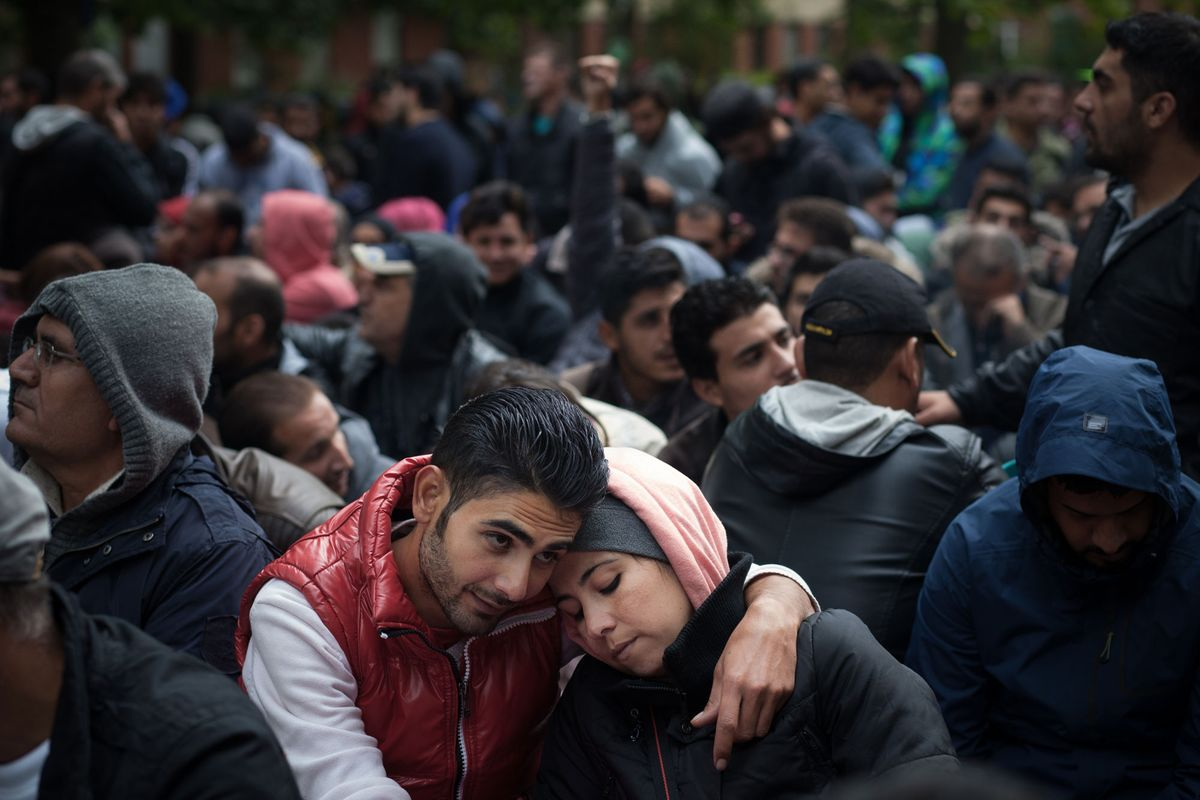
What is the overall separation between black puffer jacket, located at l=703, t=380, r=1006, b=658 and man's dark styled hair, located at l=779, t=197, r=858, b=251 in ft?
9.06

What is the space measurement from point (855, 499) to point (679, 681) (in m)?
0.89

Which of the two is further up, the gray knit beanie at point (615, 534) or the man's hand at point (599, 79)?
the gray knit beanie at point (615, 534)

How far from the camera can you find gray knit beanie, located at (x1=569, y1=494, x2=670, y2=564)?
2822 millimetres

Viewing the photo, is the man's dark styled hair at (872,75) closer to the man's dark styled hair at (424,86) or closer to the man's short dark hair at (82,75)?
the man's dark styled hair at (424,86)

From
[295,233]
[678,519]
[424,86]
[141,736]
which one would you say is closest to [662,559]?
[678,519]

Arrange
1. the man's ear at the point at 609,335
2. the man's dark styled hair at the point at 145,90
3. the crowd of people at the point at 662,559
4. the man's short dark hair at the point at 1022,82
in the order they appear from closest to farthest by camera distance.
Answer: the crowd of people at the point at 662,559, the man's ear at the point at 609,335, the man's dark styled hair at the point at 145,90, the man's short dark hair at the point at 1022,82

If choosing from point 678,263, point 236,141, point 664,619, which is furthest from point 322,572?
point 236,141

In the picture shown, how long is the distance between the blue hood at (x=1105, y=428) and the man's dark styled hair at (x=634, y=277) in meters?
2.46

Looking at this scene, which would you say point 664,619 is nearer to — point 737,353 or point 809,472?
point 809,472

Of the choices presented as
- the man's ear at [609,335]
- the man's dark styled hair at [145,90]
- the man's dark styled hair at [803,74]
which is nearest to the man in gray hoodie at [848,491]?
the man's ear at [609,335]

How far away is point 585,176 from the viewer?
644cm

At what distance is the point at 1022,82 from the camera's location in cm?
1106

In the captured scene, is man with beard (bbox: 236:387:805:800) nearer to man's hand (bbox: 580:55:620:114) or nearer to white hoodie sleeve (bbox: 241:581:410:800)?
white hoodie sleeve (bbox: 241:581:410:800)

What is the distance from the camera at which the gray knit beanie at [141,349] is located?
312 cm
